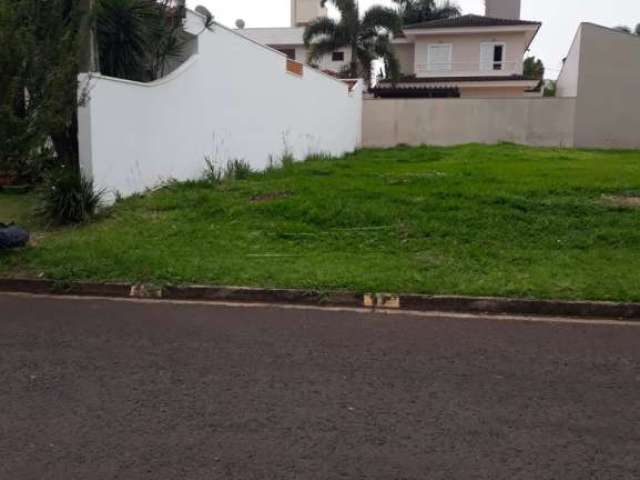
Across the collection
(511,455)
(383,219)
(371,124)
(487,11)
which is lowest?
(511,455)

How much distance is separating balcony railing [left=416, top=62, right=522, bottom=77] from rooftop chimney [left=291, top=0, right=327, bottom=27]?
19180 mm

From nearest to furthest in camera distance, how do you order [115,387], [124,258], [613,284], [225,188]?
[115,387] → [613,284] → [124,258] → [225,188]

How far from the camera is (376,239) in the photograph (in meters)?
8.42

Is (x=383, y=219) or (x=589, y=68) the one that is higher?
(x=589, y=68)

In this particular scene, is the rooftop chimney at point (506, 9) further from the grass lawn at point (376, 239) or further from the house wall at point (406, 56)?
the grass lawn at point (376, 239)

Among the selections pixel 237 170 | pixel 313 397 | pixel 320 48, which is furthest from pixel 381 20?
pixel 313 397

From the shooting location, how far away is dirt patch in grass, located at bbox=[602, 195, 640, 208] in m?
9.73

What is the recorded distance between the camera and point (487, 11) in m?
46.6

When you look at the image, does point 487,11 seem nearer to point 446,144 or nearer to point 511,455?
point 446,144

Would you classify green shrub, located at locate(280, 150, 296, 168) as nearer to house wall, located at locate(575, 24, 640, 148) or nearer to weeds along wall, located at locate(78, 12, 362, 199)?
weeds along wall, located at locate(78, 12, 362, 199)

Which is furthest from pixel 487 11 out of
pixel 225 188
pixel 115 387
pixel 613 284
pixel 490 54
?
pixel 115 387

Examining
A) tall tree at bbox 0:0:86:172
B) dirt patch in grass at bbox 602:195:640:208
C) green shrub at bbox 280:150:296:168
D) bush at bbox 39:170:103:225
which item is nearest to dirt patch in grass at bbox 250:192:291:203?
bush at bbox 39:170:103:225

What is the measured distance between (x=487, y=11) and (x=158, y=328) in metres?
46.0

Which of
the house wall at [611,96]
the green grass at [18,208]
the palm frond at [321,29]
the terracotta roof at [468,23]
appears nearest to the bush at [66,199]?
the green grass at [18,208]
